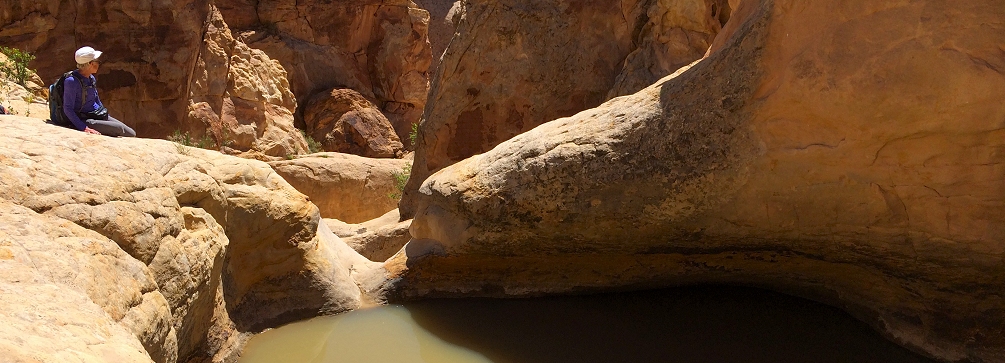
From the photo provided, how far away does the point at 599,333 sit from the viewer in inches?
197

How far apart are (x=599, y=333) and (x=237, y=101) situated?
9.96 metres

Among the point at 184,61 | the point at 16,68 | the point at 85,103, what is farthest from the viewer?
the point at 184,61

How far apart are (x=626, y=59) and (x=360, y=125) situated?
1036cm

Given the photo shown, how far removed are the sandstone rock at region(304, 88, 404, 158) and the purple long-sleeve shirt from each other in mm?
12023

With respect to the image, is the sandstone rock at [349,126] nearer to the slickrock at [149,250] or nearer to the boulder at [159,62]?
the boulder at [159,62]

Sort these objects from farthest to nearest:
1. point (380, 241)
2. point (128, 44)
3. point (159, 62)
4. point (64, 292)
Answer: point (159, 62) → point (128, 44) → point (380, 241) → point (64, 292)

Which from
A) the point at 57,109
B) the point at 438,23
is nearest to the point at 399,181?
the point at 57,109

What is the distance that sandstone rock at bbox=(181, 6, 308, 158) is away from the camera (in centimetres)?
1210

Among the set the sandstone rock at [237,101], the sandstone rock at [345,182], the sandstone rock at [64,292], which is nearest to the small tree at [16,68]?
the sandstone rock at [345,182]

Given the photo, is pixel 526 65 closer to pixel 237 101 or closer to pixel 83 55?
pixel 83 55

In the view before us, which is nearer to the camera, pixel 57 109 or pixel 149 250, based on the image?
pixel 149 250

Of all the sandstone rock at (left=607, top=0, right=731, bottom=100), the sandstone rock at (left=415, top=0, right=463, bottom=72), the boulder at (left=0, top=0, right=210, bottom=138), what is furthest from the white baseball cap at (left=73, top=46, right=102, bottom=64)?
the sandstone rock at (left=415, top=0, right=463, bottom=72)

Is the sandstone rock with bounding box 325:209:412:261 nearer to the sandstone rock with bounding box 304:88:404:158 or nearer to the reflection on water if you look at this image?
the reflection on water

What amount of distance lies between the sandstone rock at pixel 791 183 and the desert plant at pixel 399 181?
5.83 metres
